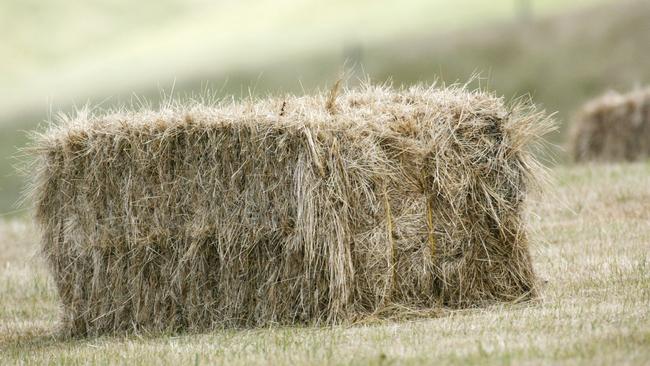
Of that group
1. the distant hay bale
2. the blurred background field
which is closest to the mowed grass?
the distant hay bale

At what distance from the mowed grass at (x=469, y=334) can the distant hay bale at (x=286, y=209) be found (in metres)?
0.41

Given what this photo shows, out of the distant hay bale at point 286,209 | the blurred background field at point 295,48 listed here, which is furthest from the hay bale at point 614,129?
the distant hay bale at point 286,209

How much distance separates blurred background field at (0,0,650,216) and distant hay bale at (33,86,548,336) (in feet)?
61.3

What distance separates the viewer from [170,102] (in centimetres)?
1011

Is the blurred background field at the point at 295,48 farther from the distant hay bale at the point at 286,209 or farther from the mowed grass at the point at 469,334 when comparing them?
the distant hay bale at the point at 286,209

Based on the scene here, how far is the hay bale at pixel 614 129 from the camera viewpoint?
78.6 ft

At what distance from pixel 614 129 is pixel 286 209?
54.9 feet

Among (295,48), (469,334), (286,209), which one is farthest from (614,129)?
(295,48)

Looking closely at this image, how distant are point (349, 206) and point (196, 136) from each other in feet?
4.88

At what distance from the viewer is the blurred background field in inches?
1794

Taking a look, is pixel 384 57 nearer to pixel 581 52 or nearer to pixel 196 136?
pixel 581 52

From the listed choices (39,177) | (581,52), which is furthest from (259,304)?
(581,52)

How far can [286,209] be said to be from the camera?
922cm

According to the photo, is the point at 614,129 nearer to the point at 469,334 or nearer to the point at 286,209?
the point at 286,209
